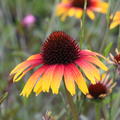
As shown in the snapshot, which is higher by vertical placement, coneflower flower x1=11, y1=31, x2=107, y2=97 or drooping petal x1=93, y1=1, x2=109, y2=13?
coneflower flower x1=11, y1=31, x2=107, y2=97

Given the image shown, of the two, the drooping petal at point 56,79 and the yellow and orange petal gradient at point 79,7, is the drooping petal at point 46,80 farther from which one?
the yellow and orange petal gradient at point 79,7

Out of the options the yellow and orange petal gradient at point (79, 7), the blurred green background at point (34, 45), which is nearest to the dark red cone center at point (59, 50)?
the blurred green background at point (34, 45)

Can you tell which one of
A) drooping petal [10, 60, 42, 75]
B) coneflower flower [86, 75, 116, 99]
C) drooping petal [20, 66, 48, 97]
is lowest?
coneflower flower [86, 75, 116, 99]

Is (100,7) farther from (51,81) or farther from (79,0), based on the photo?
(51,81)

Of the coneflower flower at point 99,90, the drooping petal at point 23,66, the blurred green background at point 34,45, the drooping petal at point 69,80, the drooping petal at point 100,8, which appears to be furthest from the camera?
the drooping petal at point 100,8

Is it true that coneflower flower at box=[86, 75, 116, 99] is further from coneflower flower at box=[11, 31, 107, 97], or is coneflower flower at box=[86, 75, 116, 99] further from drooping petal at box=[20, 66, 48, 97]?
drooping petal at box=[20, 66, 48, 97]

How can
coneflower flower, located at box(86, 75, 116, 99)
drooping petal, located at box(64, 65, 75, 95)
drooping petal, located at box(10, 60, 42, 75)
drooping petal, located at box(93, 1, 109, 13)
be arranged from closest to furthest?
drooping petal, located at box(64, 65, 75, 95), drooping petal, located at box(10, 60, 42, 75), coneflower flower, located at box(86, 75, 116, 99), drooping petal, located at box(93, 1, 109, 13)

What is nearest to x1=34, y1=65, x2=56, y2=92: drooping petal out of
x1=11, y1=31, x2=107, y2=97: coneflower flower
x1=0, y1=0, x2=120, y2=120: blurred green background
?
x1=11, y1=31, x2=107, y2=97: coneflower flower

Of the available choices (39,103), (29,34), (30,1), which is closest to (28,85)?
(39,103)
